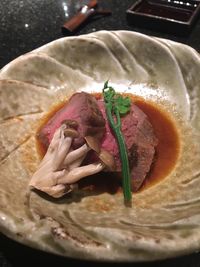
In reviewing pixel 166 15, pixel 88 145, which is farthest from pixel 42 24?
pixel 88 145

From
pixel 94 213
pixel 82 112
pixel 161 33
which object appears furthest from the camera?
pixel 161 33

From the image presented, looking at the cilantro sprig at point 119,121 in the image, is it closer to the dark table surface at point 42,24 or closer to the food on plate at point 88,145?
the food on plate at point 88,145

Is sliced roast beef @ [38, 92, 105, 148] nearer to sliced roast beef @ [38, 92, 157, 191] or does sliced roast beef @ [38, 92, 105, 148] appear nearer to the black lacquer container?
sliced roast beef @ [38, 92, 157, 191]

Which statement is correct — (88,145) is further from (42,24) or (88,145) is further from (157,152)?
(42,24)

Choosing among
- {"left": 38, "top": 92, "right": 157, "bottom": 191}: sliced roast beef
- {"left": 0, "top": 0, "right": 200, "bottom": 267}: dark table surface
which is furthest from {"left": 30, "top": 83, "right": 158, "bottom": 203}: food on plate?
{"left": 0, "top": 0, "right": 200, "bottom": 267}: dark table surface

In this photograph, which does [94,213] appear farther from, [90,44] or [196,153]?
[90,44]

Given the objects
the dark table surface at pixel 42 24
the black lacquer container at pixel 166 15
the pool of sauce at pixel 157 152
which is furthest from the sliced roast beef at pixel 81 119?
the black lacquer container at pixel 166 15

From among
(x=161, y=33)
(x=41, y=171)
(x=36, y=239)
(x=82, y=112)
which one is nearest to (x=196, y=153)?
(x=82, y=112)
